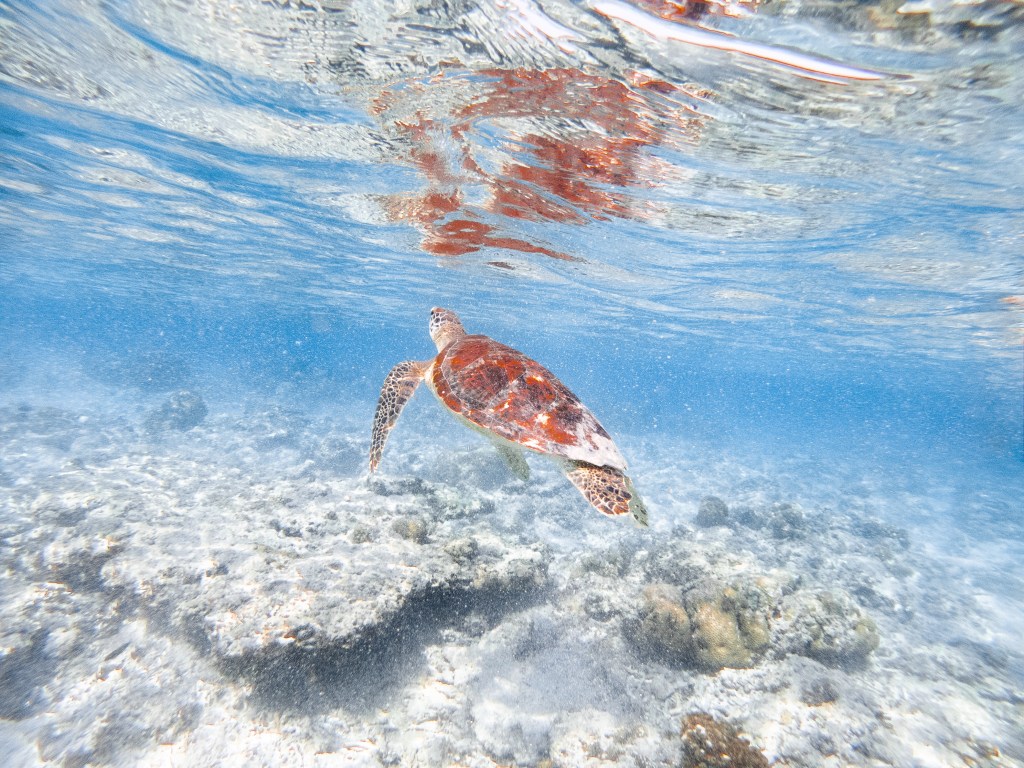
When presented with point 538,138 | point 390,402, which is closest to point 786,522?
point 538,138

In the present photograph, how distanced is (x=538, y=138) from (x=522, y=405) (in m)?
6.39

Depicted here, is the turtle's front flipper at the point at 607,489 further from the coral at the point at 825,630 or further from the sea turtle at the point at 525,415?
the coral at the point at 825,630

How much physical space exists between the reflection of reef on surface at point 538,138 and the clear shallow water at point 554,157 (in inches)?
2.3

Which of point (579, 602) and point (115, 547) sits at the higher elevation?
point (579, 602)

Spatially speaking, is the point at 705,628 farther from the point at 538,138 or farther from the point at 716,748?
the point at 538,138

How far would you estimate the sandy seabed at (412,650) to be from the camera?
4.09 metres

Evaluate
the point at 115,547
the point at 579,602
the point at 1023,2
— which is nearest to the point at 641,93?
the point at 1023,2

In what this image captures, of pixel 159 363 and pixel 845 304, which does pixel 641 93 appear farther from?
pixel 159 363

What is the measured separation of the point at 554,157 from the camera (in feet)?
30.1

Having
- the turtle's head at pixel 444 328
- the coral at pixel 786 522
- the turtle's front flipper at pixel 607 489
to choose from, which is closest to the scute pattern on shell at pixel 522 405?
the turtle's front flipper at pixel 607 489

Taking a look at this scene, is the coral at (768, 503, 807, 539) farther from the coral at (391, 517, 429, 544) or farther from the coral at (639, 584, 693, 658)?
the coral at (391, 517, 429, 544)

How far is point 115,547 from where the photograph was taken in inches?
237

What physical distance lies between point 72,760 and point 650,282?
19459 millimetres

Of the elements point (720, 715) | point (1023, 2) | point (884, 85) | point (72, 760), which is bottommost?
point (72, 760)
